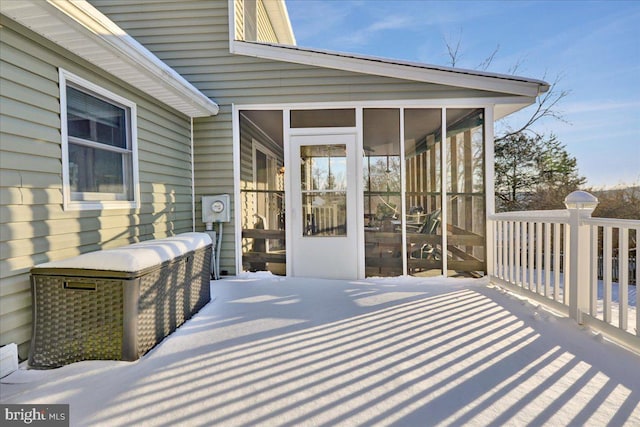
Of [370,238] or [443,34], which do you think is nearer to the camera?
[370,238]

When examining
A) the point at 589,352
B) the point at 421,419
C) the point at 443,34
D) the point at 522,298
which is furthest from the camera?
the point at 443,34

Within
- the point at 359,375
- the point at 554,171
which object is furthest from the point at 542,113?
the point at 359,375

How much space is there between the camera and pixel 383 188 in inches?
170

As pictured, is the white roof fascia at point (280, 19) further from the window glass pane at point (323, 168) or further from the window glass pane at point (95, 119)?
the window glass pane at point (95, 119)

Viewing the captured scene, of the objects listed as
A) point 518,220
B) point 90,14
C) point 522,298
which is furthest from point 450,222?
point 90,14

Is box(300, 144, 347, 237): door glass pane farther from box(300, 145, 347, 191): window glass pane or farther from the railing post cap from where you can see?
the railing post cap

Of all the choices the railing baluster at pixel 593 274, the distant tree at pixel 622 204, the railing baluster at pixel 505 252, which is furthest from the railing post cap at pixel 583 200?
the distant tree at pixel 622 204

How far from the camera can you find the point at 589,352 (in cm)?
210

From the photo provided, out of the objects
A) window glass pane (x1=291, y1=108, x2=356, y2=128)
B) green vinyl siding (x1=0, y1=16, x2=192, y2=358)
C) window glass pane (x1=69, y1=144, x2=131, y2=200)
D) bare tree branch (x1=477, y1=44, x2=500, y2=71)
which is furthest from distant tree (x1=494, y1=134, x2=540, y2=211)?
green vinyl siding (x1=0, y1=16, x2=192, y2=358)

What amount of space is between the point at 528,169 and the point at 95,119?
1252 centimetres

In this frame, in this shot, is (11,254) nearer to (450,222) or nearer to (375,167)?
(375,167)

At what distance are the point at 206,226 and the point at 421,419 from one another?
368 cm

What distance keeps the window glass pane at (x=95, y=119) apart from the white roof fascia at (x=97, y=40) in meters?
0.29

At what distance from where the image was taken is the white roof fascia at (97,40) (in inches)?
76.7
